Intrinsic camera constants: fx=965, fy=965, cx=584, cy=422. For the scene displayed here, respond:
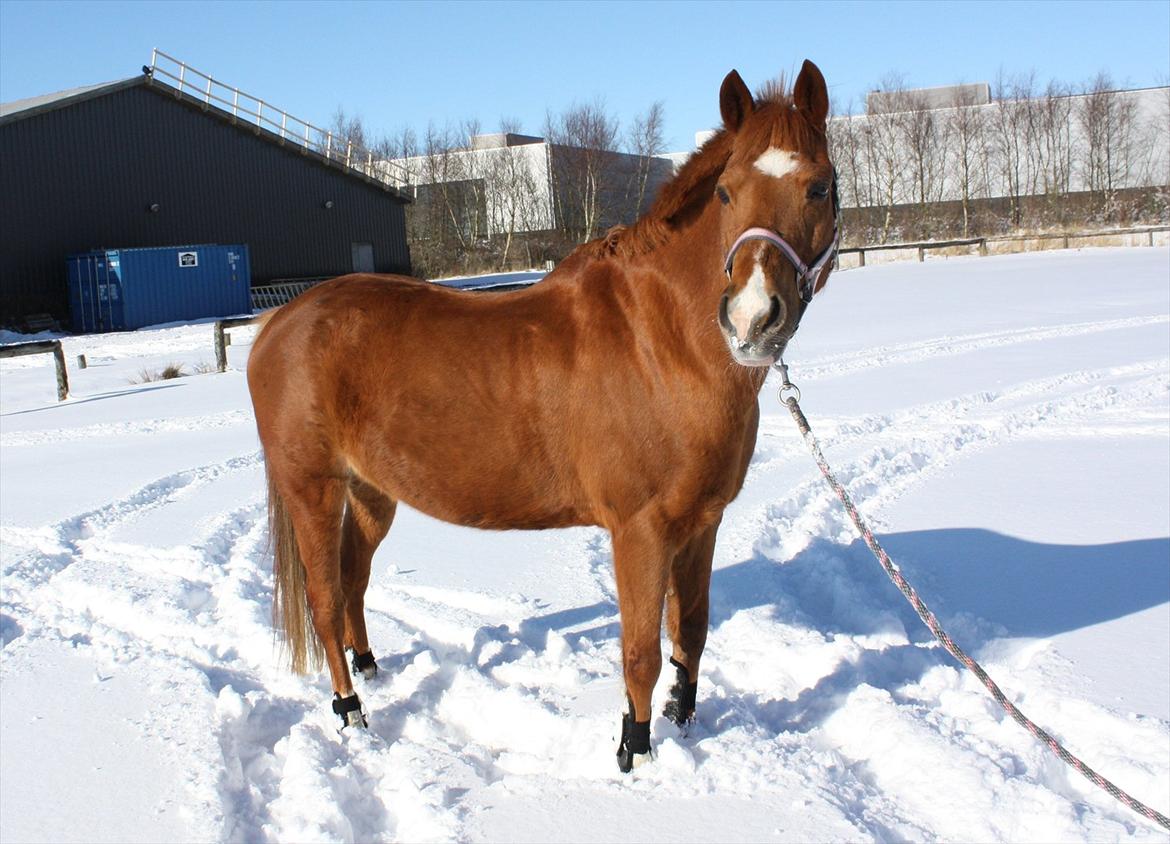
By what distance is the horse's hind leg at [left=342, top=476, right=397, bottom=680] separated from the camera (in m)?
4.08

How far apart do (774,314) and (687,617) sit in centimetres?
137

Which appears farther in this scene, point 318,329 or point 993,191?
point 993,191

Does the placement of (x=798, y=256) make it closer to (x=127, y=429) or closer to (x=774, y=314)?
(x=774, y=314)

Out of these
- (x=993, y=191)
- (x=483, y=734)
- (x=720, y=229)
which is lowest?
(x=483, y=734)

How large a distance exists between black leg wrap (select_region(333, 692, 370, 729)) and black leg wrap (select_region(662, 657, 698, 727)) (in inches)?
43.8

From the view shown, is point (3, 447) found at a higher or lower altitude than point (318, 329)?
lower

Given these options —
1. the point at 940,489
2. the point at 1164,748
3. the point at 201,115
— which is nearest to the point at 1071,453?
the point at 940,489

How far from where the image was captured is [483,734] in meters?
3.51

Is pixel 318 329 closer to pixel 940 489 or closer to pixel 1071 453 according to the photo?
pixel 940 489

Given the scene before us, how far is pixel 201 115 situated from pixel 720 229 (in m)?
30.1

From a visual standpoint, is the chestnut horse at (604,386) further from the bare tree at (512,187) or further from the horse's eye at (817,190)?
the bare tree at (512,187)

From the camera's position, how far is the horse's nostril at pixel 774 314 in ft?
8.26

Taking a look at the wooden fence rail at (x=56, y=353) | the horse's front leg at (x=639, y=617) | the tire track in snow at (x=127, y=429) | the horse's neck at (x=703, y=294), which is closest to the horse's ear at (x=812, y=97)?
the horse's neck at (x=703, y=294)

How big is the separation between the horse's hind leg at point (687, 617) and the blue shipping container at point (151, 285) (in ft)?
81.1
